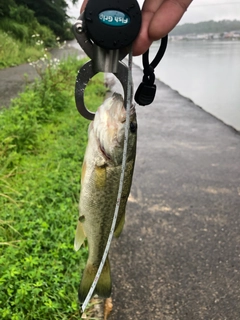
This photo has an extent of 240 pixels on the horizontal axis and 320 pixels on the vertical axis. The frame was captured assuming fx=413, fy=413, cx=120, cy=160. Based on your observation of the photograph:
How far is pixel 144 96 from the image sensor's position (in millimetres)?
1911

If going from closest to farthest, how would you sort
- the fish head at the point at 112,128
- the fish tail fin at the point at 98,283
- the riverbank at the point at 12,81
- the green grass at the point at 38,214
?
the fish head at the point at 112,128
the fish tail fin at the point at 98,283
the green grass at the point at 38,214
the riverbank at the point at 12,81

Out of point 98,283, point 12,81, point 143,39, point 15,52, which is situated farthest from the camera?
point 15,52

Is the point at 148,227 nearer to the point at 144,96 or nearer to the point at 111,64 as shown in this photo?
the point at 144,96

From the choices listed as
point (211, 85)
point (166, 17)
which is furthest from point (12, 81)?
point (211, 85)

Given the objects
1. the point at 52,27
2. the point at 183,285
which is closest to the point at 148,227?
the point at 183,285

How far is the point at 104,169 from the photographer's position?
6.13 ft

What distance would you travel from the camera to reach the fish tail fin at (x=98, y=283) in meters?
2.12

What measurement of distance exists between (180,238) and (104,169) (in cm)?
304

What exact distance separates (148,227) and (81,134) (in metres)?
2.40

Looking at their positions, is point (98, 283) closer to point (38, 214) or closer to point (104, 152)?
point (104, 152)

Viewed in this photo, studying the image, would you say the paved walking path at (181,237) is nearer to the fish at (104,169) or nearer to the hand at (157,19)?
the fish at (104,169)

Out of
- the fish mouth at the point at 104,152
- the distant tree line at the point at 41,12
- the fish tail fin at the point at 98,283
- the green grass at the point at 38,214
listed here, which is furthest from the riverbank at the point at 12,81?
the distant tree line at the point at 41,12

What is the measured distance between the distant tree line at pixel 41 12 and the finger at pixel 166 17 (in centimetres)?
1876

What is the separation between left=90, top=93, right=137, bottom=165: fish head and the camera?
1777 millimetres
